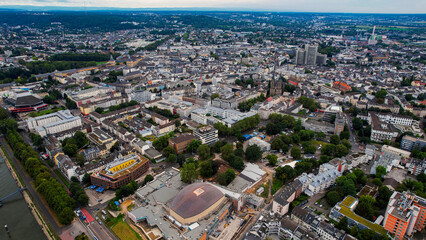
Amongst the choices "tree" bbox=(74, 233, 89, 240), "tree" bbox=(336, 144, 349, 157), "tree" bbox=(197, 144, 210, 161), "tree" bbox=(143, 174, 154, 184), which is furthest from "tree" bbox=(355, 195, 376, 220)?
"tree" bbox=(74, 233, 89, 240)

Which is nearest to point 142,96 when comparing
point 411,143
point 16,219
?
point 16,219

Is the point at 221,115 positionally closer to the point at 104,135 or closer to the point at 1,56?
the point at 104,135

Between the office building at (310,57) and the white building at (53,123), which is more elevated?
the office building at (310,57)

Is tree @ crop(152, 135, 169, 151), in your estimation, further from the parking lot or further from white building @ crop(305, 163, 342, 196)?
white building @ crop(305, 163, 342, 196)

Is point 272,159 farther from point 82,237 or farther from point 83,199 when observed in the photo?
point 82,237

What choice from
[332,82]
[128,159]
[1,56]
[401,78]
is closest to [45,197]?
[128,159]

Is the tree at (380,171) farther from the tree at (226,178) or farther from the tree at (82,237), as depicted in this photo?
the tree at (82,237)

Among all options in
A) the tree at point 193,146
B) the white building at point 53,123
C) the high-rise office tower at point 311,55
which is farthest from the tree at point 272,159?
the high-rise office tower at point 311,55
